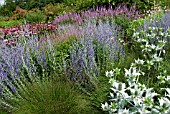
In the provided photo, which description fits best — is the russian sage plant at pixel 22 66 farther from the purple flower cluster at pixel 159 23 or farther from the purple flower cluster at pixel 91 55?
the purple flower cluster at pixel 159 23

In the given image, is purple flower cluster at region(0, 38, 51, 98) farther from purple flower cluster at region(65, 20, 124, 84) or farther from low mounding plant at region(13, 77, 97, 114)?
low mounding plant at region(13, 77, 97, 114)

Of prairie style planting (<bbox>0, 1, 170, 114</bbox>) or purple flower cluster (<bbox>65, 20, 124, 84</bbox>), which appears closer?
prairie style planting (<bbox>0, 1, 170, 114</bbox>)

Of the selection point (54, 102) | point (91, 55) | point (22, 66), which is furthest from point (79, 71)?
point (54, 102)

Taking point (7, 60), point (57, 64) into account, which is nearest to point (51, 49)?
point (57, 64)

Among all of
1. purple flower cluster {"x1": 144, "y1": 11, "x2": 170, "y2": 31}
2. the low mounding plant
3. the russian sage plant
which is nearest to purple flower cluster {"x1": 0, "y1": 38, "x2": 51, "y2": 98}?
the russian sage plant

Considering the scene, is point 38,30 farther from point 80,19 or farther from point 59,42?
point 59,42

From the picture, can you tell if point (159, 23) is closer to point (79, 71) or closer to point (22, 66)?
point (79, 71)

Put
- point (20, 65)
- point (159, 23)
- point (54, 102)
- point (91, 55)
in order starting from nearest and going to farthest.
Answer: point (54, 102) → point (91, 55) → point (20, 65) → point (159, 23)

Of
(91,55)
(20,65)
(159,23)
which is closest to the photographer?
(91,55)

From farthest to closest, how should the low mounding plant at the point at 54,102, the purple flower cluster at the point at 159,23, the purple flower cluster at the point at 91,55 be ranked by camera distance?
the purple flower cluster at the point at 159,23
the purple flower cluster at the point at 91,55
the low mounding plant at the point at 54,102

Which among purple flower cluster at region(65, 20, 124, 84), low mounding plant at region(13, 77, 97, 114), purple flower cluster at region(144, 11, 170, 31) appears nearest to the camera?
low mounding plant at region(13, 77, 97, 114)

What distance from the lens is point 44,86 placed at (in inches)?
142

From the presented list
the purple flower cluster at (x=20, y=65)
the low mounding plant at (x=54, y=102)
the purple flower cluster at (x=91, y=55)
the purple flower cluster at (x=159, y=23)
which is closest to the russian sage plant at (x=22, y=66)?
the purple flower cluster at (x=20, y=65)

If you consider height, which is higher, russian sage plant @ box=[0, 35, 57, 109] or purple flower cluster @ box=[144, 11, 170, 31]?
purple flower cluster @ box=[144, 11, 170, 31]
